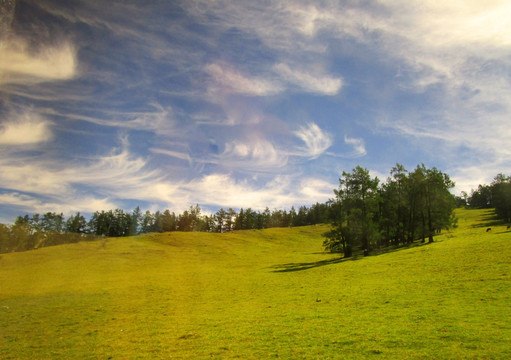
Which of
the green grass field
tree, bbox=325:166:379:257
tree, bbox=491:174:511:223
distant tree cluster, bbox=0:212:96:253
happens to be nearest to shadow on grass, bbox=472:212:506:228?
tree, bbox=491:174:511:223

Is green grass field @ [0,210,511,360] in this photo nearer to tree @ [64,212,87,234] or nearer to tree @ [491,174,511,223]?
tree @ [491,174,511,223]

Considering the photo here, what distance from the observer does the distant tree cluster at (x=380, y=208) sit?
57.1 meters

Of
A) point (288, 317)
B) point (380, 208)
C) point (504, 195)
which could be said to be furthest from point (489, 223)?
point (288, 317)

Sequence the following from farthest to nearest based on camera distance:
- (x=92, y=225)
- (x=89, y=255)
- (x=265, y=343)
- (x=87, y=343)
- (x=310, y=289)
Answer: (x=92, y=225)
(x=89, y=255)
(x=310, y=289)
(x=87, y=343)
(x=265, y=343)

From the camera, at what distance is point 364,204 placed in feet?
190

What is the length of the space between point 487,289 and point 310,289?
1522 cm

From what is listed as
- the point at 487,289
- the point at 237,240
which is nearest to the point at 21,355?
the point at 487,289

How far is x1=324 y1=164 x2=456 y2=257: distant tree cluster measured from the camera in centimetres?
5706

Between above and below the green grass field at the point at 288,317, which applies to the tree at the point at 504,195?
above

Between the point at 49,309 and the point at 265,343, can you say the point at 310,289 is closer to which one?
the point at 265,343

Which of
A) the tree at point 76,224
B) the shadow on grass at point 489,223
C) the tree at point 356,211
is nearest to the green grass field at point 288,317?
the tree at point 356,211

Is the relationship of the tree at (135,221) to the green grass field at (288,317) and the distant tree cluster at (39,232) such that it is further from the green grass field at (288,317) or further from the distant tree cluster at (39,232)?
the green grass field at (288,317)

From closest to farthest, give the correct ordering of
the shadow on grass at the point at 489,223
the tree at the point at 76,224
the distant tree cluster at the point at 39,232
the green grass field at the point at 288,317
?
the green grass field at the point at 288,317, the shadow on grass at the point at 489,223, the distant tree cluster at the point at 39,232, the tree at the point at 76,224

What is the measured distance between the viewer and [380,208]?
65688mm
